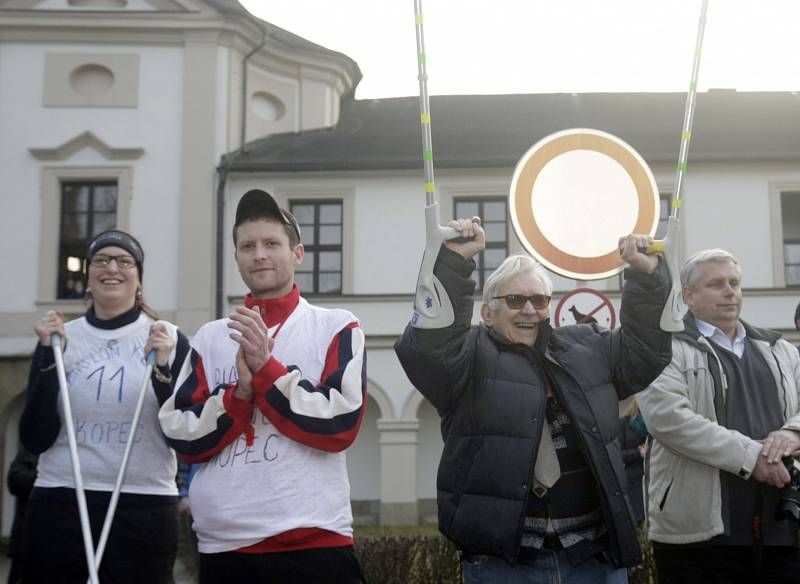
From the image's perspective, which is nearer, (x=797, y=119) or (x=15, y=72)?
(x=15, y=72)

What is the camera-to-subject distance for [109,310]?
13.5 feet

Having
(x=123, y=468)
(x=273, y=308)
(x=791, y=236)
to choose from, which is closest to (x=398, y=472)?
(x=791, y=236)

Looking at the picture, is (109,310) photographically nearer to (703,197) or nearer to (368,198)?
(368,198)

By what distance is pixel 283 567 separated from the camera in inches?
116

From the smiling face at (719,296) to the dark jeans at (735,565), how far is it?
0.90 meters

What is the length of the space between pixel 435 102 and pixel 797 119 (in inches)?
341

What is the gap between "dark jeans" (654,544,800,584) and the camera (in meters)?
3.86

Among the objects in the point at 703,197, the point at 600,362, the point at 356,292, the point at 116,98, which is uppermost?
the point at 116,98

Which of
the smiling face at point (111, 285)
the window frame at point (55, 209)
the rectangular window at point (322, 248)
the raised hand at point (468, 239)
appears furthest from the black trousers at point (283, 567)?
the window frame at point (55, 209)

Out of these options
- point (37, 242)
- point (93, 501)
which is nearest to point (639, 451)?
point (93, 501)

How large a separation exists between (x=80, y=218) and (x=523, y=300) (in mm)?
18889

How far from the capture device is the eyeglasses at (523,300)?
3.51 meters

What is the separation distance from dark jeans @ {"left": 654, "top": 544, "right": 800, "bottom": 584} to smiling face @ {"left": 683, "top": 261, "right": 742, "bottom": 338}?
0.90 meters

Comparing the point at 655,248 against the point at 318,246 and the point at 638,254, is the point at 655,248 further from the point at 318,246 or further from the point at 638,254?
the point at 318,246
